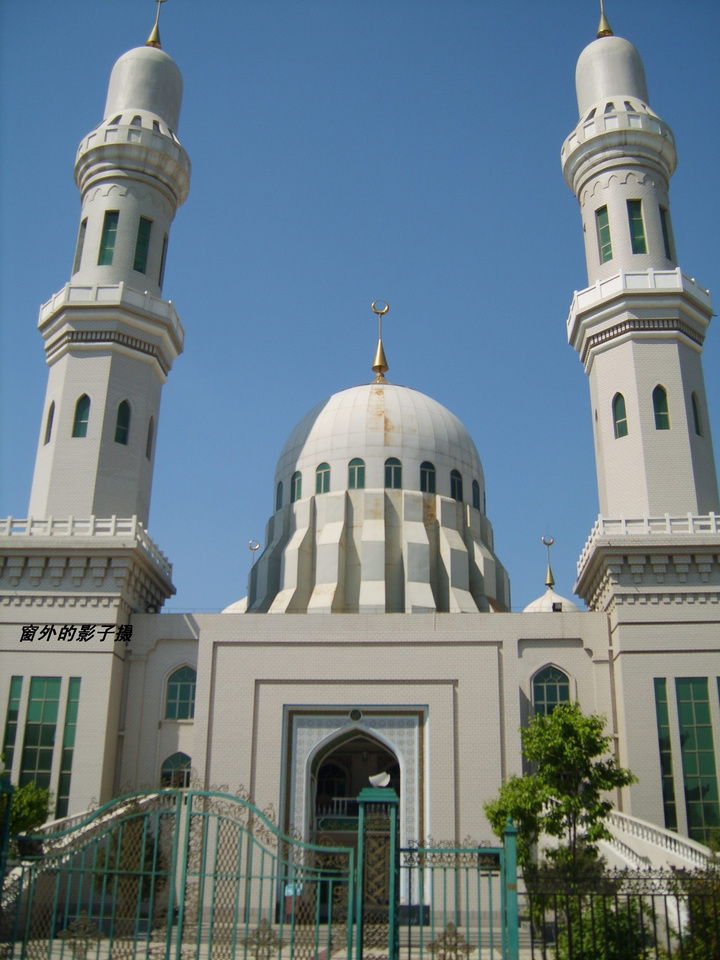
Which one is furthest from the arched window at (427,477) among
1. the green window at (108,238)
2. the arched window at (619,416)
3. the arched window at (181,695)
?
the green window at (108,238)

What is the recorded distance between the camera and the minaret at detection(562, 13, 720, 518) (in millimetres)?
24359

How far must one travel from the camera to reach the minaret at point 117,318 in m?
25.6

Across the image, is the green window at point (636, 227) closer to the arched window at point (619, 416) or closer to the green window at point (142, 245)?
the arched window at point (619, 416)

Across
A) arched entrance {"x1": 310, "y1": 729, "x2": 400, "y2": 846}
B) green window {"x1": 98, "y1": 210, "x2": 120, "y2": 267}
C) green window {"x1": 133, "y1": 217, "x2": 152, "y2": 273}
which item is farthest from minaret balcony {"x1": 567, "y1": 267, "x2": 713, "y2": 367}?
green window {"x1": 98, "y1": 210, "x2": 120, "y2": 267}

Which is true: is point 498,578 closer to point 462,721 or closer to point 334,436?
point 334,436

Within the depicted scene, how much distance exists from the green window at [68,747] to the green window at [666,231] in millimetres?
19545

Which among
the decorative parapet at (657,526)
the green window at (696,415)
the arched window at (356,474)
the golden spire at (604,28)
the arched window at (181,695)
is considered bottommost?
the arched window at (181,695)

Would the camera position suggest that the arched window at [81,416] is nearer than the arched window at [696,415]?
No

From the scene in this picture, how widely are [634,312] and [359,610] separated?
455 inches

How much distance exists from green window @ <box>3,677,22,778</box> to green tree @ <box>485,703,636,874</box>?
11983mm

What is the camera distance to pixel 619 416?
83.3 feet

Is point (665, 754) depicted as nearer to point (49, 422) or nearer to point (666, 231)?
point (666, 231)

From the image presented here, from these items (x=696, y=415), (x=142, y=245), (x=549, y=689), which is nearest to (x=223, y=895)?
(x=549, y=689)

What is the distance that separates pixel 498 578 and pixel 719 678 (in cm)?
1063
